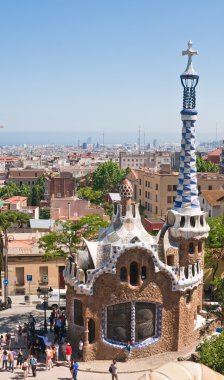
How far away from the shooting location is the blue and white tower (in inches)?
1268

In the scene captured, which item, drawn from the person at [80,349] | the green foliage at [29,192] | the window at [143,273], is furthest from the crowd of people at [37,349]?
the green foliage at [29,192]

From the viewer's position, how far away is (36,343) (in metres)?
30.2

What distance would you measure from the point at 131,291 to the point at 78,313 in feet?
12.2

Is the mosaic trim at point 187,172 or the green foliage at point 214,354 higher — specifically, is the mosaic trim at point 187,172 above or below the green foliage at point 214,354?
above

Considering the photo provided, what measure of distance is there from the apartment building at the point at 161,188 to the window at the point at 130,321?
1729 inches

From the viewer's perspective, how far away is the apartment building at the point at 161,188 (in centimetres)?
7375

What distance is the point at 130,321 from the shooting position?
3006cm

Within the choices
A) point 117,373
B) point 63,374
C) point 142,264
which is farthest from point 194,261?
point 63,374

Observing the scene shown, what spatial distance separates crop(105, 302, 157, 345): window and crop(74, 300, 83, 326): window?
66.6 inches

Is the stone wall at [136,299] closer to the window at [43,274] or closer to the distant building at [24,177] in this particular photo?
the window at [43,274]

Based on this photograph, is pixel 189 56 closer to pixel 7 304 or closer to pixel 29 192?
pixel 7 304

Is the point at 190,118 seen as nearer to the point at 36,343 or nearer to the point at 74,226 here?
the point at 74,226

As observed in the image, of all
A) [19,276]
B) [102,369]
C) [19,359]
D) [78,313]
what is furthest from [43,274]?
[102,369]

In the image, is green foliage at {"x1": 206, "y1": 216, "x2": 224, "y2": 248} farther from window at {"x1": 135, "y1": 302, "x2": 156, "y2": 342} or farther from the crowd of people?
the crowd of people
